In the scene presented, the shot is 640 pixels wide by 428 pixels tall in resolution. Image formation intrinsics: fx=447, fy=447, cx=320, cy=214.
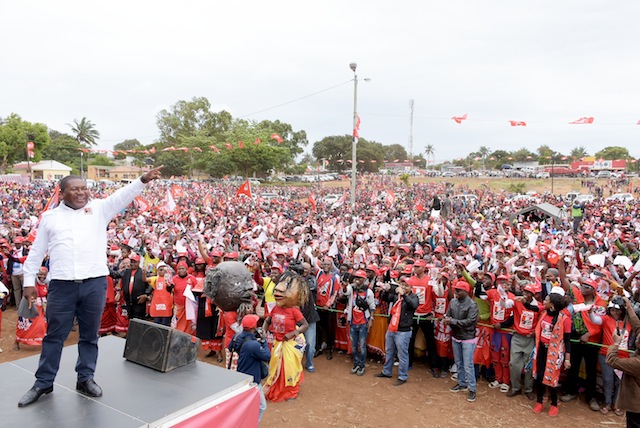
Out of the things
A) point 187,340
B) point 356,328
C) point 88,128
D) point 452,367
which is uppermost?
point 88,128

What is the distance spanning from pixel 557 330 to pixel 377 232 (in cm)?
927

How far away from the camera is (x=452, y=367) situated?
23.2ft

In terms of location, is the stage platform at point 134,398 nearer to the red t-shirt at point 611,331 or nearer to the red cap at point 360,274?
the red cap at point 360,274

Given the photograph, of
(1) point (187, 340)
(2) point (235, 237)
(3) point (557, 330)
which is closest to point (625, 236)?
(3) point (557, 330)

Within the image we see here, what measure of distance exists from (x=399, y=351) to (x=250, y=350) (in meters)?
3.05

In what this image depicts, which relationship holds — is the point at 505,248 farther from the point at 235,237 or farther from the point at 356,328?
the point at 235,237

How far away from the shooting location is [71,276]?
285 cm

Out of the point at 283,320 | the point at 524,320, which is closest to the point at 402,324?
the point at 524,320

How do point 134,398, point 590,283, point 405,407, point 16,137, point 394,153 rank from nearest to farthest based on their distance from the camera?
point 134,398 → point 590,283 → point 405,407 → point 16,137 → point 394,153

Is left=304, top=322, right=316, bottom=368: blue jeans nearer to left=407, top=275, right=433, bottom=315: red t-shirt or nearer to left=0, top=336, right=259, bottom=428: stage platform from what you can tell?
left=407, top=275, right=433, bottom=315: red t-shirt

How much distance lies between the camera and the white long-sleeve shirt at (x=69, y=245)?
2855 millimetres

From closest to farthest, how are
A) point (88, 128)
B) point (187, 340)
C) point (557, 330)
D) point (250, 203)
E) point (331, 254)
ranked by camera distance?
point (187, 340) → point (557, 330) → point (331, 254) → point (250, 203) → point (88, 128)

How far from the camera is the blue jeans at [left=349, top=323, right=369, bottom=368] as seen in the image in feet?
23.3

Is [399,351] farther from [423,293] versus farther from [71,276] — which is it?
[71,276]
